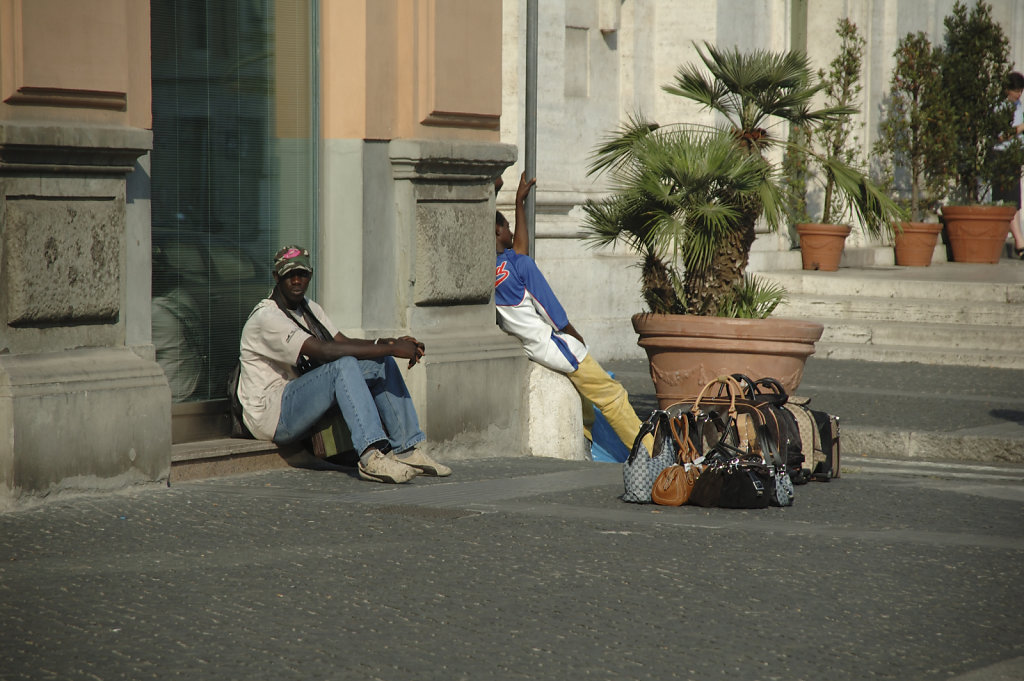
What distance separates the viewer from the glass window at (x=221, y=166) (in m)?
7.56

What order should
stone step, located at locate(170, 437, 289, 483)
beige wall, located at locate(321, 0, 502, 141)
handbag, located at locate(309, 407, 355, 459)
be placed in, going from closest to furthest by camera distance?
stone step, located at locate(170, 437, 289, 483)
handbag, located at locate(309, 407, 355, 459)
beige wall, located at locate(321, 0, 502, 141)

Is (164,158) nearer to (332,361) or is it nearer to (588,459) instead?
(332,361)

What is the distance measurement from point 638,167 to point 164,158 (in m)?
3.41

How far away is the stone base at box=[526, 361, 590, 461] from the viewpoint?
9.14 metres

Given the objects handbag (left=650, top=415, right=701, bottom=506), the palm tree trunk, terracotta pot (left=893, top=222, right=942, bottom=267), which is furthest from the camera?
terracotta pot (left=893, top=222, right=942, bottom=267)

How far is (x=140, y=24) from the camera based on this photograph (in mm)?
7031

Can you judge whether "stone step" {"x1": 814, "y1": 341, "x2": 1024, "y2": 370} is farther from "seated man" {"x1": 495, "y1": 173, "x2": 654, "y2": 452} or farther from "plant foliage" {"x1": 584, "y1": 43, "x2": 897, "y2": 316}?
"seated man" {"x1": 495, "y1": 173, "x2": 654, "y2": 452}

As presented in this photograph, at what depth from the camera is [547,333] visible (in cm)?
924

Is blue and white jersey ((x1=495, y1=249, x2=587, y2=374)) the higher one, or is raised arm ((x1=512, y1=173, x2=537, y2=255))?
raised arm ((x1=512, y1=173, x2=537, y2=255))

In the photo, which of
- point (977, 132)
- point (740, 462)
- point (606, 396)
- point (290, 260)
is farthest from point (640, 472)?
point (977, 132)

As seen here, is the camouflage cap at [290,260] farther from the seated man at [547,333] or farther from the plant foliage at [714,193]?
the plant foliage at [714,193]

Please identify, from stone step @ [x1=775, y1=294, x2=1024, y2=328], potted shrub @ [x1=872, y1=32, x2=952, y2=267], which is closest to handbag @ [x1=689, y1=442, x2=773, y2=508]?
stone step @ [x1=775, y1=294, x2=1024, y2=328]

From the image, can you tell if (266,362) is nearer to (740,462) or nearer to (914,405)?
(740,462)

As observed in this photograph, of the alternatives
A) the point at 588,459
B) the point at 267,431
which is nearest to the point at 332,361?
the point at 267,431
